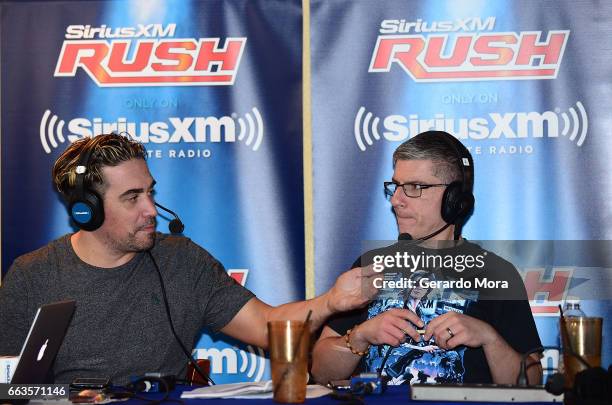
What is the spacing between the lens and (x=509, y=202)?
3809 mm

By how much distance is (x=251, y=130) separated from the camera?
12.9 feet

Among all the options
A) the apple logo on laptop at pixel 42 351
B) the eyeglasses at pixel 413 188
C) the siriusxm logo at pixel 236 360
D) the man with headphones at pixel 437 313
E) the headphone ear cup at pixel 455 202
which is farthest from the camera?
the siriusxm logo at pixel 236 360

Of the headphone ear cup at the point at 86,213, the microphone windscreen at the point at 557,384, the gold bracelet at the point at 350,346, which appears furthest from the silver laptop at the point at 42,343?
the microphone windscreen at the point at 557,384

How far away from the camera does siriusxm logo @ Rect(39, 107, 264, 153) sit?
3.94 m

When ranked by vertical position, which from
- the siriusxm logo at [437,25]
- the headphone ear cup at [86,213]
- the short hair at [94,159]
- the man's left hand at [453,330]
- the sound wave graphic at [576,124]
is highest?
the siriusxm logo at [437,25]

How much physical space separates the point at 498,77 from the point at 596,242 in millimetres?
847

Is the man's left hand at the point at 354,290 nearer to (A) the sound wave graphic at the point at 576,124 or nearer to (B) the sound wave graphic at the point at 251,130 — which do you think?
(B) the sound wave graphic at the point at 251,130

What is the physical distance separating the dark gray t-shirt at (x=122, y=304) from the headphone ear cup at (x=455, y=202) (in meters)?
0.77

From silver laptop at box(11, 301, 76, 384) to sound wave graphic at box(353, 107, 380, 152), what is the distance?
74.7 inches

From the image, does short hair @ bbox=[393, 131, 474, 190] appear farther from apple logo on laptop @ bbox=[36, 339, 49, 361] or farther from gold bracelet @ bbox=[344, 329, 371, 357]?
apple logo on laptop @ bbox=[36, 339, 49, 361]

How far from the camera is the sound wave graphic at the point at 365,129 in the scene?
3.86 meters

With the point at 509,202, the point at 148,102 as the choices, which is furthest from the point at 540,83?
the point at 148,102

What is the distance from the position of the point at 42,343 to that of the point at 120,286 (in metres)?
0.82

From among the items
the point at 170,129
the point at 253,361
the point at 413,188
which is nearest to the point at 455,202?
the point at 413,188
